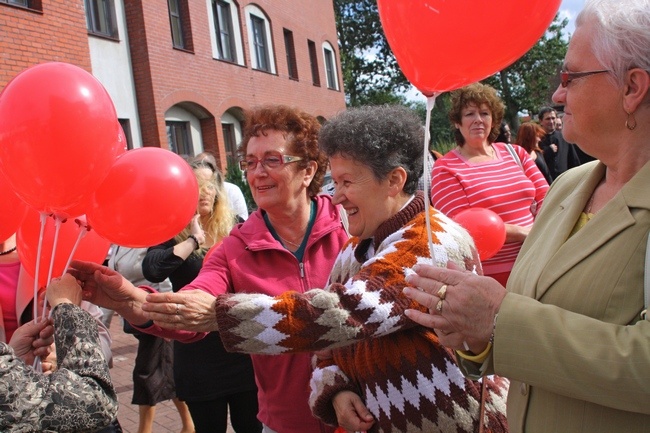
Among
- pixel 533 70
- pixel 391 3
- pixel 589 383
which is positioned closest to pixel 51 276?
pixel 391 3

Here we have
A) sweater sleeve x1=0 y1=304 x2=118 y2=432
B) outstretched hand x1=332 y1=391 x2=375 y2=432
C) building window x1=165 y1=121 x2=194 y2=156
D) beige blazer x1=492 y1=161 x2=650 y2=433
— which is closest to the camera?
beige blazer x1=492 y1=161 x2=650 y2=433

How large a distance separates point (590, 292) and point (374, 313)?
622 mm

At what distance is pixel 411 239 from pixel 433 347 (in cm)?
37

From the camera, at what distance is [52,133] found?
1940mm

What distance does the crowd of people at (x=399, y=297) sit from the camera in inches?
56.7

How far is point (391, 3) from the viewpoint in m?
1.75

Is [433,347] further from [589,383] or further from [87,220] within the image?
[87,220]

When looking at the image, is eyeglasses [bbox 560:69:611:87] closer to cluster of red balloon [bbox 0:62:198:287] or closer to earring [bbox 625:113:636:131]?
earring [bbox 625:113:636:131]

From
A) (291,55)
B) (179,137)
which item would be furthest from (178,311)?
(291,55)

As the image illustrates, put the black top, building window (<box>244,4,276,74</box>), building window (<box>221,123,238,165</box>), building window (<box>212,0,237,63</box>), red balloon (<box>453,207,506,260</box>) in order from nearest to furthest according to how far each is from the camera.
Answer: red balloon (<box>453,207,506,260</box>)
the black top
building window (<box>212,0,237,63</box>)
building window (<box>221,123,238,165</box>)
building window (<box>244,4,276,74</box>)

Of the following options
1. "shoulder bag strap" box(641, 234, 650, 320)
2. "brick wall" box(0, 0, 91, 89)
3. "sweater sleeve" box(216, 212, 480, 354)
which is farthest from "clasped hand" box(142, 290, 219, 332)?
"brick wall" box(0, 0, 91, 89)

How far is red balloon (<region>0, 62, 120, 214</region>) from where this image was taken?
1933 mm

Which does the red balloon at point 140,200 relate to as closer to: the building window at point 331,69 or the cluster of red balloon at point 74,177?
the cluster of red balloon at point 74,177

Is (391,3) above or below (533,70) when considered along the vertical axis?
below
